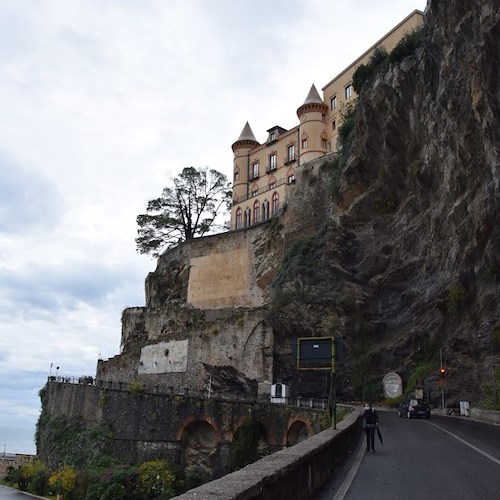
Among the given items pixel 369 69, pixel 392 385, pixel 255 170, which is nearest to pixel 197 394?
pixel 392 385

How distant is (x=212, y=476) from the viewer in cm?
3089

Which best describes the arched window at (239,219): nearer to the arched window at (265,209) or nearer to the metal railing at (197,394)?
the arched window at (265,209)

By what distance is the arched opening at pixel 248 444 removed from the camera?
1173 inches

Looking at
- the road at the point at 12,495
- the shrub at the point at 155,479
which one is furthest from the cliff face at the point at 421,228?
the road at the point at 12,495

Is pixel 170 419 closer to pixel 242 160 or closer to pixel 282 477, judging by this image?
pixel 282 477

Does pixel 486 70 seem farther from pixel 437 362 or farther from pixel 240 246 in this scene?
pixel 240 246

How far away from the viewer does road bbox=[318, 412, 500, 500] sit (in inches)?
317

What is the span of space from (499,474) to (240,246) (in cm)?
4414

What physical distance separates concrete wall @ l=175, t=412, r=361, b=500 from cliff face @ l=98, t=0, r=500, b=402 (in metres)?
15.6

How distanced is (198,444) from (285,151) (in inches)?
1391

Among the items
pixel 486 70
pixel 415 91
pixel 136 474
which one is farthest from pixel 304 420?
pixel 415 91

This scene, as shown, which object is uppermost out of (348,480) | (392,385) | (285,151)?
(285,151)

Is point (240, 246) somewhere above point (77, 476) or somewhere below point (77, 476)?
above

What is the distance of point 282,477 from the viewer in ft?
19.6
